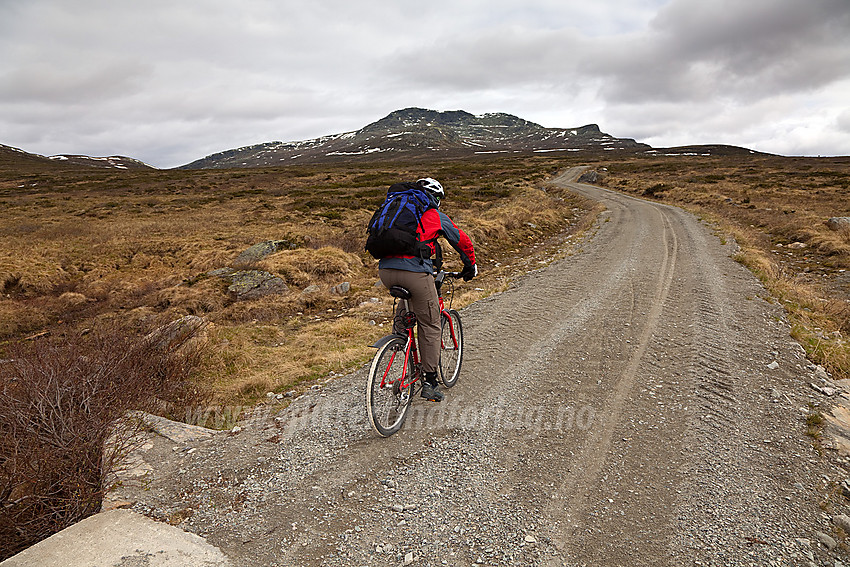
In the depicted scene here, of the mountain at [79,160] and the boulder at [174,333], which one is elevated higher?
the mountain at [79,160]

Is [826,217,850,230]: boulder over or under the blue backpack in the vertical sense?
under

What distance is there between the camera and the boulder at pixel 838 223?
59.7ft

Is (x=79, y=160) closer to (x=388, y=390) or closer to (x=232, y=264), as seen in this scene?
(x=232, y=264)

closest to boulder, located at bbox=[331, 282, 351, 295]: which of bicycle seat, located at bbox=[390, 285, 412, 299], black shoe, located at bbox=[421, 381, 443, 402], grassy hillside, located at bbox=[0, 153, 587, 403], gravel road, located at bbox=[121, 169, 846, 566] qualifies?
grassy hillside, located at bbox=[0, 153, 587, 403]

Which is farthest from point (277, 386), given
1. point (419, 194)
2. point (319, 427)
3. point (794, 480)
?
point (794, 480)

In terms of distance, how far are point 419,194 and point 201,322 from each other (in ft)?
18.5

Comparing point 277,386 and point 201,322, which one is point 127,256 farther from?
point 277,386

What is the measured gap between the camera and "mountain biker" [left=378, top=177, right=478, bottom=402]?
4320 millimetres

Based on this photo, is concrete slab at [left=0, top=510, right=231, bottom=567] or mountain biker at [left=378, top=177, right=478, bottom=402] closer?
concrete slab at [left=0, top=510, right=231, bottom=567]

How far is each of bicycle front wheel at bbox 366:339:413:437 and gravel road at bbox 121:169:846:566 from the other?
180mm

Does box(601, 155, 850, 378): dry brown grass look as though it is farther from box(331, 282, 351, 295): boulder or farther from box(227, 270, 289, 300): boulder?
box(227, 270, 289, 300): boulder

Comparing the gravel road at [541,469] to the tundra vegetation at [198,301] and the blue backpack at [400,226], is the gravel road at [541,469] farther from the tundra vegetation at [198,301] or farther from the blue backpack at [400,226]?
the blue backpack at [400,226]

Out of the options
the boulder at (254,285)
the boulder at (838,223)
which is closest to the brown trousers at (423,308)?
the boulder at (254,285)

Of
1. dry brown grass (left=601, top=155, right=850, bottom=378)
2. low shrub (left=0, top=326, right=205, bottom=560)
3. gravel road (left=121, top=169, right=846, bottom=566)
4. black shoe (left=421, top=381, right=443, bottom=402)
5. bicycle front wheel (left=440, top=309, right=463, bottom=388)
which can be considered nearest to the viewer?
low shrub (left=0, top=326, right=205, bottom=560)
